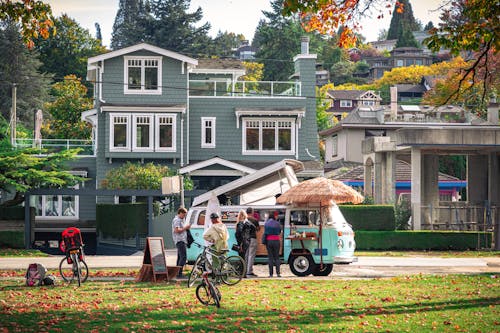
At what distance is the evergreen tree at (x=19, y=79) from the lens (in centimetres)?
8812

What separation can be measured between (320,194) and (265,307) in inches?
333

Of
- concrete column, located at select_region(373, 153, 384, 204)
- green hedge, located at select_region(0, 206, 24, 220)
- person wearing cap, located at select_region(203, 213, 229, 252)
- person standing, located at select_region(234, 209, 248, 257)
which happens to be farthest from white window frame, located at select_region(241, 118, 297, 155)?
person wearing cap, located at select_region(203, 213, 229, 252)

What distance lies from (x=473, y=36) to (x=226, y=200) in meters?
12.2

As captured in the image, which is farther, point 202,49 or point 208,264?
point 202,49

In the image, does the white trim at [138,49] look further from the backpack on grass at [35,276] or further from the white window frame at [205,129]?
the backpack on grass at [35,276]

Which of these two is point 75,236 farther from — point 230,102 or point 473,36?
point 230,102

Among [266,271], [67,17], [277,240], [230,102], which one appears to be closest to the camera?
[277,240]

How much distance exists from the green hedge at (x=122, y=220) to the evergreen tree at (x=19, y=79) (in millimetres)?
41179

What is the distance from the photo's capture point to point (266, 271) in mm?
29500

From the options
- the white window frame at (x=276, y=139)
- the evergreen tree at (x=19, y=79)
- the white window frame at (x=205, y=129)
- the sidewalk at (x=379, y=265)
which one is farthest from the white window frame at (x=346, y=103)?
the sidewalk at (x=379, y=265)

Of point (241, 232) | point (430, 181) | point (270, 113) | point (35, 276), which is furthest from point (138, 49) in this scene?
point (35, 276)

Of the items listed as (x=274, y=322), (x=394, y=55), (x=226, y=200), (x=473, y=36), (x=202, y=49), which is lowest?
(x=274, y=322)

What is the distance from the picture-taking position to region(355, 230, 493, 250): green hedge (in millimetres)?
42531

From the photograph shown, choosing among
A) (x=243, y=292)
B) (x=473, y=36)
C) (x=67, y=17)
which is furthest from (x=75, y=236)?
(x=67, y=17)
